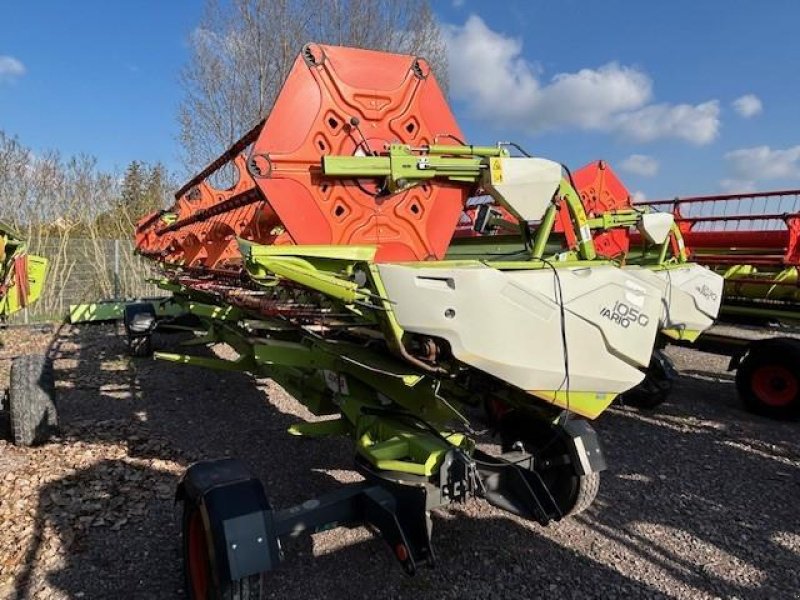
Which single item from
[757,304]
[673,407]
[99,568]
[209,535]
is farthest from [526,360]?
[757,304]

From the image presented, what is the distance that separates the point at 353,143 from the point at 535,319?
5.55 ft

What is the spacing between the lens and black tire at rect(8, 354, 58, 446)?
439 cm

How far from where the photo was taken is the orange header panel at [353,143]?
125 inches

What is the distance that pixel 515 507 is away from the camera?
116 inches

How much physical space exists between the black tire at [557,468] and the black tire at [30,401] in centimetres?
361

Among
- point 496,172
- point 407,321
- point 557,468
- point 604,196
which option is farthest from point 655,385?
point 407,321

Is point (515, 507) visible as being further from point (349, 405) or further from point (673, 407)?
point (673, 407)

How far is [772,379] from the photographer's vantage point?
6203 millimetres

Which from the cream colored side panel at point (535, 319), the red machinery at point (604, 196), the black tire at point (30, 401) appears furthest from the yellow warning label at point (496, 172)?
the red machinery at point (604, 196)

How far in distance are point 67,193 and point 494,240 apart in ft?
41.5

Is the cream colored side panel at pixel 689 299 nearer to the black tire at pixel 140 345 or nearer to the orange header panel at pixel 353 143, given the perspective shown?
the orange header panel at pixel 353 143

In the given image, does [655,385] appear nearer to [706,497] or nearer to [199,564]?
[706,497]

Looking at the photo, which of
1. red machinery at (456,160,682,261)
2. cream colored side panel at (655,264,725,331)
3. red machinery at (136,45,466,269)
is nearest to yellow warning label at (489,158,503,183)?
Result: red machinery at (136,45,466,269)

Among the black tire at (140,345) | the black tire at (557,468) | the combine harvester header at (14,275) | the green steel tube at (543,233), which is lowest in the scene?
the black tire at (140,345)
